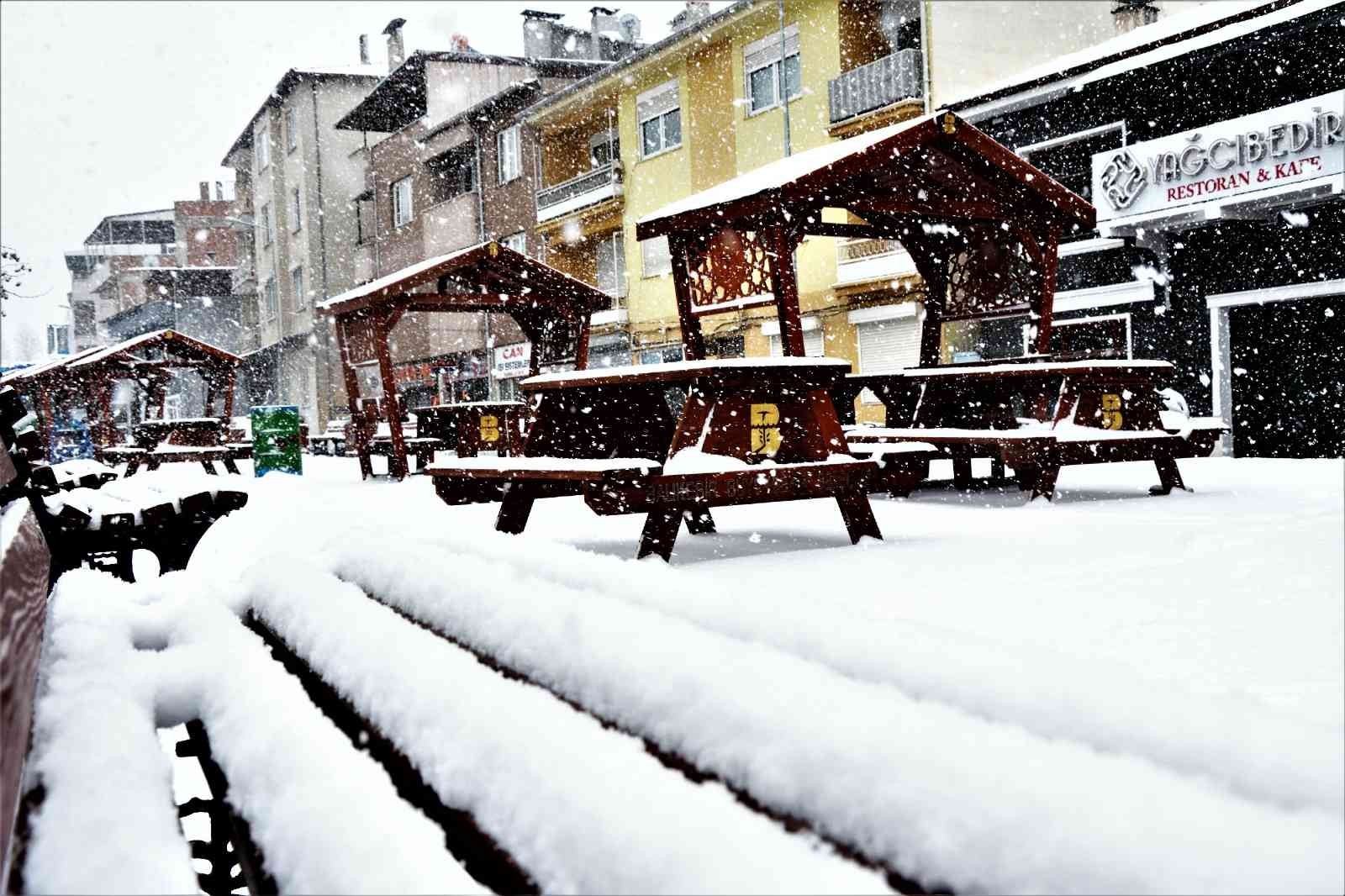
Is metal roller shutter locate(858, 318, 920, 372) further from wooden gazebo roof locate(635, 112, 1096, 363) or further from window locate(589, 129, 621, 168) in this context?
wooden gazebo roof locate(635, 112, 1096, 363)

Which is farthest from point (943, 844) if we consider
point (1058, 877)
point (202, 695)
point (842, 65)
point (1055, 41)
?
point (1055, 41)

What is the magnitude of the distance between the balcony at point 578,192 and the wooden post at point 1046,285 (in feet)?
67.5

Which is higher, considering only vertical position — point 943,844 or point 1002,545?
point 943,844

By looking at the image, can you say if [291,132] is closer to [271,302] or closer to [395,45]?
[395,45]

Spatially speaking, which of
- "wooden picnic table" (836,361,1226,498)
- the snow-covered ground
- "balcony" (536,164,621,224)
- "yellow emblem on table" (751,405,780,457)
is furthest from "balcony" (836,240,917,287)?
the snow-covered ground

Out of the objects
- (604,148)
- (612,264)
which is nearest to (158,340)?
(612,264)

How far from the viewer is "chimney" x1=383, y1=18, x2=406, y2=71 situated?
142 feet

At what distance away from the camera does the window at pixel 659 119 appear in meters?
27.5

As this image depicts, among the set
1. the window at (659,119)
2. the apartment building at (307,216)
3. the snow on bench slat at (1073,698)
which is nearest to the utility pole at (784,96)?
the window at (659,119)

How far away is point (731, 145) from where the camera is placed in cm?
2627

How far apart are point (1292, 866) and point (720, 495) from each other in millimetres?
4886

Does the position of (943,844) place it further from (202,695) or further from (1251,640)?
(1251,640)

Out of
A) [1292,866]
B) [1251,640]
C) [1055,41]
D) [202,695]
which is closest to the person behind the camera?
[1292,866]

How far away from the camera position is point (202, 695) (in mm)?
1572
